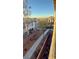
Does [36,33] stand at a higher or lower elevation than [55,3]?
lower

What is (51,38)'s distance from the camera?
1.78 m
